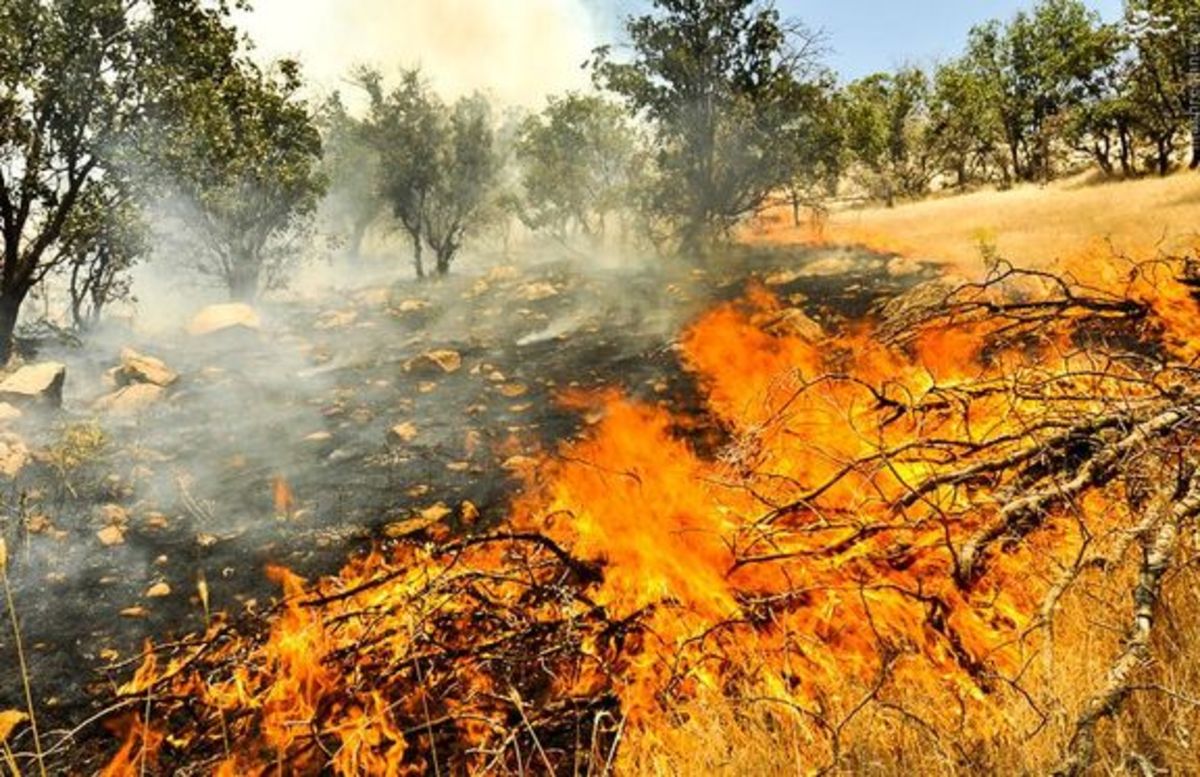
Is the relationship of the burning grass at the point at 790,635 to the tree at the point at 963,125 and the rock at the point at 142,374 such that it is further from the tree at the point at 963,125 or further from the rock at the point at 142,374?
the tree at the point at 963,125

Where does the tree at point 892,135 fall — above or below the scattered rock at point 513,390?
above

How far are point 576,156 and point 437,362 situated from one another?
19.3 meters

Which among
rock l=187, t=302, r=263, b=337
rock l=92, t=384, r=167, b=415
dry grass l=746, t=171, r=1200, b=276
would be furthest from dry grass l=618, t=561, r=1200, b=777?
rock l=187, t=302, r=263, b=337

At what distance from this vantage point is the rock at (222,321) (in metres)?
16.6

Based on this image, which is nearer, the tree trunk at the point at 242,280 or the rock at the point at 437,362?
the rock at the point at 437,362

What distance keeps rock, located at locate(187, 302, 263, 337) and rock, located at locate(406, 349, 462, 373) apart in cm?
701

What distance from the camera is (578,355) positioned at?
40.2 ft

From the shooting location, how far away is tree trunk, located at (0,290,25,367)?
39.8 ft

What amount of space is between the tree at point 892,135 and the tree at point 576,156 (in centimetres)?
1240

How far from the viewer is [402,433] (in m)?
8.48

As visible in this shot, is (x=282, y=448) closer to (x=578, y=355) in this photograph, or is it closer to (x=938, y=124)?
(x=578, y=355)

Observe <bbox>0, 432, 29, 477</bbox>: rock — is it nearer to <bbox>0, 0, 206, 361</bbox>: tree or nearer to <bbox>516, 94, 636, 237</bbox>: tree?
<bbox>0, 0, 206, 361</bbox>: tree

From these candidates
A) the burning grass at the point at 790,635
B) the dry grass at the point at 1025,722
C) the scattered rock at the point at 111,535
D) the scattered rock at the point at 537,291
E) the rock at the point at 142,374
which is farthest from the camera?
the scattered rock at the point at 537,291

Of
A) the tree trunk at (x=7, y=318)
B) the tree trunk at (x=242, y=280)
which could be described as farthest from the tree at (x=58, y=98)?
the tree trunk at (x=242, y=280)
